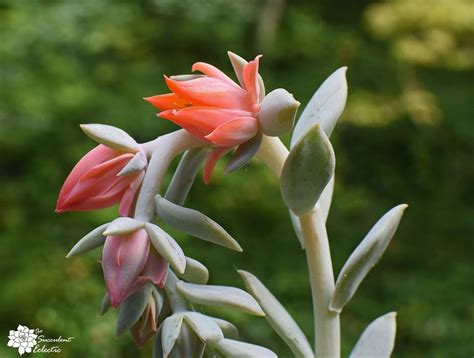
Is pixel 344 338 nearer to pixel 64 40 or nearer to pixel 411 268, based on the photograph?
pixel 411 268

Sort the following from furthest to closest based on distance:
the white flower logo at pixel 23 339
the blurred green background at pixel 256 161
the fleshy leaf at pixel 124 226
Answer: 1. the blurred green background at pixel 256 161
2. the white flower logo at pixel 23 339
3. the fleshy leaf at pixel 124 226

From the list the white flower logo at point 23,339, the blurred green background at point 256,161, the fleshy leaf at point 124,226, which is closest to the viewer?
the fleshy leaf at point 124,226

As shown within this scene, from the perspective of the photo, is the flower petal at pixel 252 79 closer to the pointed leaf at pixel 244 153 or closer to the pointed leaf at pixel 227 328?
the pointed leaf at pixel 244 153

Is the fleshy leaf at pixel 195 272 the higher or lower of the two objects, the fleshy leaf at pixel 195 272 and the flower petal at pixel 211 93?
the lower

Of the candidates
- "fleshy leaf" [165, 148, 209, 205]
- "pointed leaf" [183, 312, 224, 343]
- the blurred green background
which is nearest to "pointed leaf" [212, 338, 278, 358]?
"pointed leaf" [183, 312, 224, 343]

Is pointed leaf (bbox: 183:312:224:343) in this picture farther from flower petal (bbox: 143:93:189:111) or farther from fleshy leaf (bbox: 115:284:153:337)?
flower petal (bbox: 143:93:189:111)

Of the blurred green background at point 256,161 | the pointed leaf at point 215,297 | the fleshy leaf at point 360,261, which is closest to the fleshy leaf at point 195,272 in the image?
the pointed leaf at point 215,297

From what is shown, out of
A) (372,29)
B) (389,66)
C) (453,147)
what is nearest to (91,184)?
(453,147)
